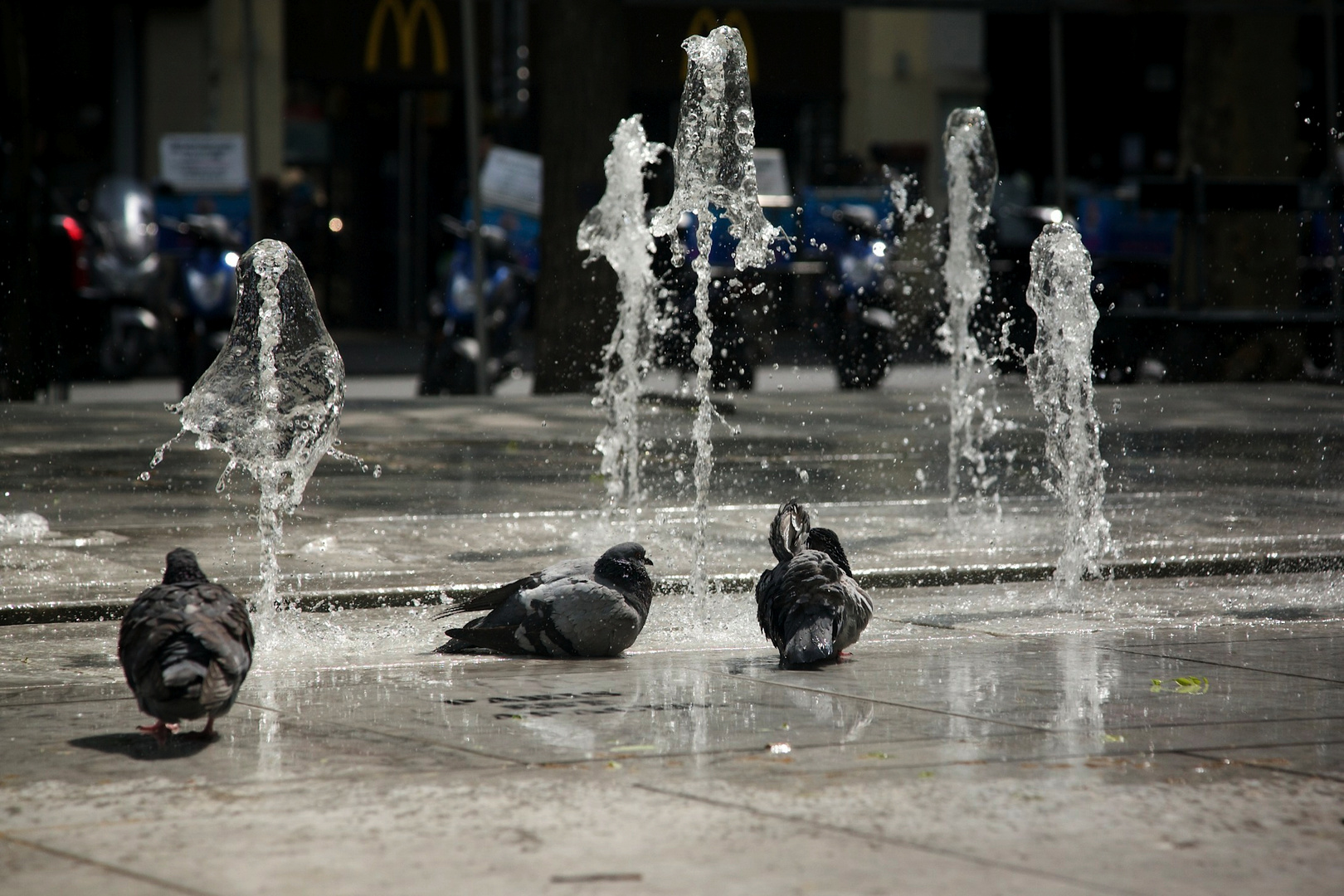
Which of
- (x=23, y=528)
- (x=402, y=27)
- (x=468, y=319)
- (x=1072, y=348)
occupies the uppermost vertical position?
(x=402, y=27)

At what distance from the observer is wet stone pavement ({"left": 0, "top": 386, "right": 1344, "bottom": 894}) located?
3.69 meters

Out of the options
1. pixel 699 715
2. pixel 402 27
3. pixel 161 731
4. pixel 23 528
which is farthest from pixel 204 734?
pixel 402 27

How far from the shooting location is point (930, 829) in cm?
389

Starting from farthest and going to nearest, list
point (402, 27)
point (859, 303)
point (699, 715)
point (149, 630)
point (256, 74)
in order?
point (402, 27) < point (256, 74) < point (859, 303) < point (699, 715) < point (149, 630)

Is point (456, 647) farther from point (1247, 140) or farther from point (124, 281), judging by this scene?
point (1247, 140)

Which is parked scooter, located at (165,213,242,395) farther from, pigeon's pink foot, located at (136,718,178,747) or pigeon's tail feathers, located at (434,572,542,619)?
pigeon's pink foot, located at (136,718,178,747)

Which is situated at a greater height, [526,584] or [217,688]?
[526,584]

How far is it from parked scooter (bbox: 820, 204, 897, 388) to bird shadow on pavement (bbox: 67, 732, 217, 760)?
12.1 m

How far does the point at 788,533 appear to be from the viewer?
19.7 ft

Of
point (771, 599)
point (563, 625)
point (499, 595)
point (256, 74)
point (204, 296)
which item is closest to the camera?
point (771, 599)

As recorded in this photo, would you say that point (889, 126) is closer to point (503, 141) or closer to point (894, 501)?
point (503, 141)

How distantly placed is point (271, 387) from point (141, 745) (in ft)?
9.19

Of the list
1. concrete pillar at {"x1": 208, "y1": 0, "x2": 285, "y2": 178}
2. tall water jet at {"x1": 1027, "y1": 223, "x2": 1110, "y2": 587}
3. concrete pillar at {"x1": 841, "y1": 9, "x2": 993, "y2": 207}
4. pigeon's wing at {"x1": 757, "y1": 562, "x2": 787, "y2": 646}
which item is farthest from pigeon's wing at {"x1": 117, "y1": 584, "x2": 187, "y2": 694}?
concrete pillar at {"x1": 841, "y1": 9, "x2": 993, "y2": 207}

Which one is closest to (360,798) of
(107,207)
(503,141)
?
(107,207)
